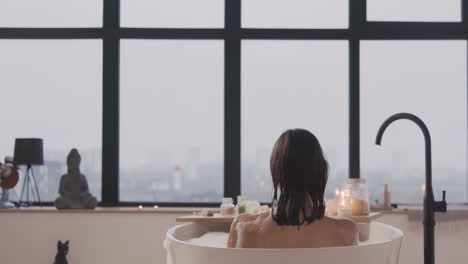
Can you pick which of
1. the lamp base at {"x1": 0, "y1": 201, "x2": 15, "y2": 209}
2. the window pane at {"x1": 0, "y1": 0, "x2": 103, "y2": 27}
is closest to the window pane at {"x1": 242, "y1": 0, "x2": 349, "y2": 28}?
the window pane at {"x1": 0, "y1": 0, "x2": 103, "y2": 27}

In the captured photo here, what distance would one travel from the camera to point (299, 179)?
144 centimetres

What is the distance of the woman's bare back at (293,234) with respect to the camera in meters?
1.43

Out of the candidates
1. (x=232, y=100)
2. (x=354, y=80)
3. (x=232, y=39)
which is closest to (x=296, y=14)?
(x=232, y=39)

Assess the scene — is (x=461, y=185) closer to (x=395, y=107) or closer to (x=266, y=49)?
(x=395, y=107)

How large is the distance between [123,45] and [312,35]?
1.20 metres

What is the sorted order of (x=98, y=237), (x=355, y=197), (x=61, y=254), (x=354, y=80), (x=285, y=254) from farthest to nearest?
(x=354, y=80) → (x=98, y=237) → (x=61, y=254) → (x=355, y=197) → (x=285, y=254)

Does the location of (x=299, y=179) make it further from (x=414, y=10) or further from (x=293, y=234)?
(x=414, y=10)

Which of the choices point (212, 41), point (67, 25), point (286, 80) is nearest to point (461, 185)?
point (286, 80)

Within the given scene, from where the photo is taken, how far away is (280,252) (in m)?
1.24

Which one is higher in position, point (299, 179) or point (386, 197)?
point (299, 179)

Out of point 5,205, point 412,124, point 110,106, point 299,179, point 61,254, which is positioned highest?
point 110,106

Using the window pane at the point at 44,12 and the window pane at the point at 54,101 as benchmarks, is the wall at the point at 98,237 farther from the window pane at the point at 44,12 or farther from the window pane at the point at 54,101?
the window pane at the point at 44,12

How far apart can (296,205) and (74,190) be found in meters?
2.04

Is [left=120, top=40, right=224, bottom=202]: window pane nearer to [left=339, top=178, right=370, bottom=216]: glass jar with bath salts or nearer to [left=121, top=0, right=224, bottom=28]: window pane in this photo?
[left=121, top=0, right=224, bottom=28]: window pane
